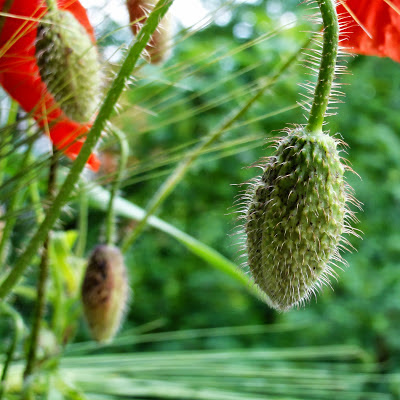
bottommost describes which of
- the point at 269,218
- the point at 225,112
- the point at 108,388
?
the point at 108,388

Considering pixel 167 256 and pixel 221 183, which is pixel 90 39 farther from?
pixel 167 256

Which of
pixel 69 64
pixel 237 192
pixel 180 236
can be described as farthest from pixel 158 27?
pixel 237 192

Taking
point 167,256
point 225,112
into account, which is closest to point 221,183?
point 225,112

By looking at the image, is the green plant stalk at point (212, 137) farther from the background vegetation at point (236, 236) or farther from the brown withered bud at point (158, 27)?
the background vegetation at point (236, 236)

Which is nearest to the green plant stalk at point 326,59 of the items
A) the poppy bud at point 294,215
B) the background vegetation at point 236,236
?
the poppy bud at point 294,215

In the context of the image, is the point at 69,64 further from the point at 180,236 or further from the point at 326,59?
the point at 180,236

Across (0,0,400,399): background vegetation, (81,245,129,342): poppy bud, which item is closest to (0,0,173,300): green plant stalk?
(81,245,129,342): poppy bud

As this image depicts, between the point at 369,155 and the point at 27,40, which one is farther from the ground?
the point at 369,155
